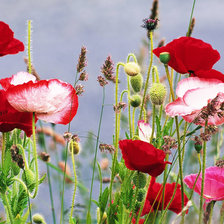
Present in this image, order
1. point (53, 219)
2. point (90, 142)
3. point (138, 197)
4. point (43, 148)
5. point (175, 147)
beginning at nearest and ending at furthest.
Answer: point (175, 147), point (138, 197), point (53, 219), point (43, 148), point (90, 142)

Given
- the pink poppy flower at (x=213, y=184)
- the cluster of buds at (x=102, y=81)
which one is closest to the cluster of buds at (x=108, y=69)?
the cluster of buds at (x=102, y=81)

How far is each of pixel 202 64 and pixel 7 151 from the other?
55cm

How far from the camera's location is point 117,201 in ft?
4.30

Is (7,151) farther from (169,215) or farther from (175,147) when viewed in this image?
(169,215)

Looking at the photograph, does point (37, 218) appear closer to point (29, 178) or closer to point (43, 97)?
point (29, 178)

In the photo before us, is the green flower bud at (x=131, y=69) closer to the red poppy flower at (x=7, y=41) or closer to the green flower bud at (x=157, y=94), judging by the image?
the green flower bud at (x=157, y=94)

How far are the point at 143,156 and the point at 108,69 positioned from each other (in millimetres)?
271

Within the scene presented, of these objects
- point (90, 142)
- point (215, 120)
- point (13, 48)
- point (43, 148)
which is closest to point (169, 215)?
point (90, 142)

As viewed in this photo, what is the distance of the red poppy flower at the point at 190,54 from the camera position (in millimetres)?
1202

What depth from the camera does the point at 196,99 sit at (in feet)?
3.61

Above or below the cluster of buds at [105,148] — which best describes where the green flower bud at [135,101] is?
above

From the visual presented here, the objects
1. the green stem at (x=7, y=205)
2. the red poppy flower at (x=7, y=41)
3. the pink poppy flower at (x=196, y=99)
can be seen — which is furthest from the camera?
the red poppy flower at (x=7, y=41)

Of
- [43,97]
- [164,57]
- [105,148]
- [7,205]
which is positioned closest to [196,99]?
[164,57]

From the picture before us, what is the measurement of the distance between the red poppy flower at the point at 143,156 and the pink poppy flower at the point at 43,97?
0.17 meters
